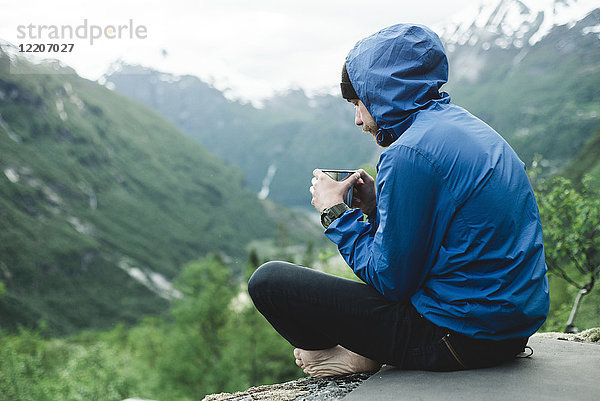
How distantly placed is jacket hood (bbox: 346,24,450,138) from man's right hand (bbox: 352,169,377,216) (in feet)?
2.47

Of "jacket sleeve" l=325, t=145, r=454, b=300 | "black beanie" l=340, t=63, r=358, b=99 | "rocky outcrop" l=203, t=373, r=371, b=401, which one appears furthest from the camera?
"rocky outcrop" l=203, t=373, r=371, b=401

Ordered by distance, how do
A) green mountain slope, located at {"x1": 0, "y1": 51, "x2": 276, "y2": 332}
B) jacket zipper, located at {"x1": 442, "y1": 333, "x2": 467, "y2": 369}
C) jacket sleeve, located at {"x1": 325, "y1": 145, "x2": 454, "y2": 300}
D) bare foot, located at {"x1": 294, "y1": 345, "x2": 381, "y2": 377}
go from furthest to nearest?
green mountain slope, located at {"x1": 0, "y1": 51, "x2": 276, "y2": 332} < bare foot, located at {"x1": 294, "y1": 345, "x2": 381, "y2": 377} < jacket zipper, located at {"x1": 442, "y1": 333, "x2": 467, "y2": 369} < jacket sleeve, located at {"x1": 325, "y1": 145, "x2": 454, "y2": 300}

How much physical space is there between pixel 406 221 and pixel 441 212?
0.67 feet

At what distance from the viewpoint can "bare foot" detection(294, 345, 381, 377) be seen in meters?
3.97

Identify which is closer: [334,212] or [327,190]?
[334,212]

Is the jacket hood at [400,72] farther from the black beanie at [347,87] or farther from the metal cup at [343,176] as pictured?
the metal cup at [343,176]

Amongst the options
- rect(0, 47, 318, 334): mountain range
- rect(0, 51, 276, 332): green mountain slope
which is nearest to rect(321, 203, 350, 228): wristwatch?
rect(0, 47, 318, 334): mountain range

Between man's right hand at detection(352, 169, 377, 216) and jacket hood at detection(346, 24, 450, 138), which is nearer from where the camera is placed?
jacket hood at detection(346, 24, 450, 138)

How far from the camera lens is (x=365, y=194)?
4.09 metres

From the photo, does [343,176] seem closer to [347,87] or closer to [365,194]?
[365,194]

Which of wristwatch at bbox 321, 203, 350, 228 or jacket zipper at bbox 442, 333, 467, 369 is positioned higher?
wristwatch at bbox 321, 203, 350, 228

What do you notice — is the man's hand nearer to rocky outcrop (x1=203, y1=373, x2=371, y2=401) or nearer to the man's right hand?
the man's right hand

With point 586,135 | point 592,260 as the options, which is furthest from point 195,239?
point 592,260

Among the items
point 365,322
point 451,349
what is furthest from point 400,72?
point 451,349
